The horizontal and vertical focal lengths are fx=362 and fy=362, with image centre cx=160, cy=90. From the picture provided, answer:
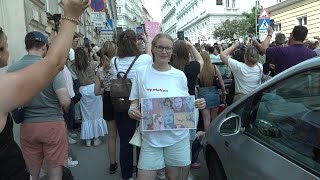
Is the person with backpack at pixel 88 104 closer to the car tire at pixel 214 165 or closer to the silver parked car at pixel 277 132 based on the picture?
the car tire at pixel 214 165

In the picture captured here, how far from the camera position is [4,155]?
1678 millimetres

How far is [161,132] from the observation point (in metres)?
3.13

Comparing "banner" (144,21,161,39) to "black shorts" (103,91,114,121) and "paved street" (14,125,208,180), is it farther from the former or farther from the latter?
"black shorts" (103,91,114,121)

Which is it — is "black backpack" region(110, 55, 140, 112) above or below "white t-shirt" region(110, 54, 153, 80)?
below

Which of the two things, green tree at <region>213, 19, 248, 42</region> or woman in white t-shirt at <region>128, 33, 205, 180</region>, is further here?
green tree at <region>213, 19, 248, 42</region>

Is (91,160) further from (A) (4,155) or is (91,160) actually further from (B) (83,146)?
(A) (4,155)

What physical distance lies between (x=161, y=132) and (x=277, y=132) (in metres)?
0.96

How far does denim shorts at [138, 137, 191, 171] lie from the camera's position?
3148 mm

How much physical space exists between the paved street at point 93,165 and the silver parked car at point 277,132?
1.55m

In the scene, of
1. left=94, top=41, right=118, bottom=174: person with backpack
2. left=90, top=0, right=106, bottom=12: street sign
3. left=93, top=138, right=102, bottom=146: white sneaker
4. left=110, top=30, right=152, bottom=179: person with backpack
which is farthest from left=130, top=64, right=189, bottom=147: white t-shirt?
left=90, top=0, right=106, bottom=12: street sign

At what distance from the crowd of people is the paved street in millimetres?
141

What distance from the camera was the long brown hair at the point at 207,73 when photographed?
601 centimetres

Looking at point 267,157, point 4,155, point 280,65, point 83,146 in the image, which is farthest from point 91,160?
point 4,155

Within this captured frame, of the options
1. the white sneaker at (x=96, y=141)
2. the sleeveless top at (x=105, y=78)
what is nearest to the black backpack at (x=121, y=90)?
the sleeveless top at (x=105, y=78)
